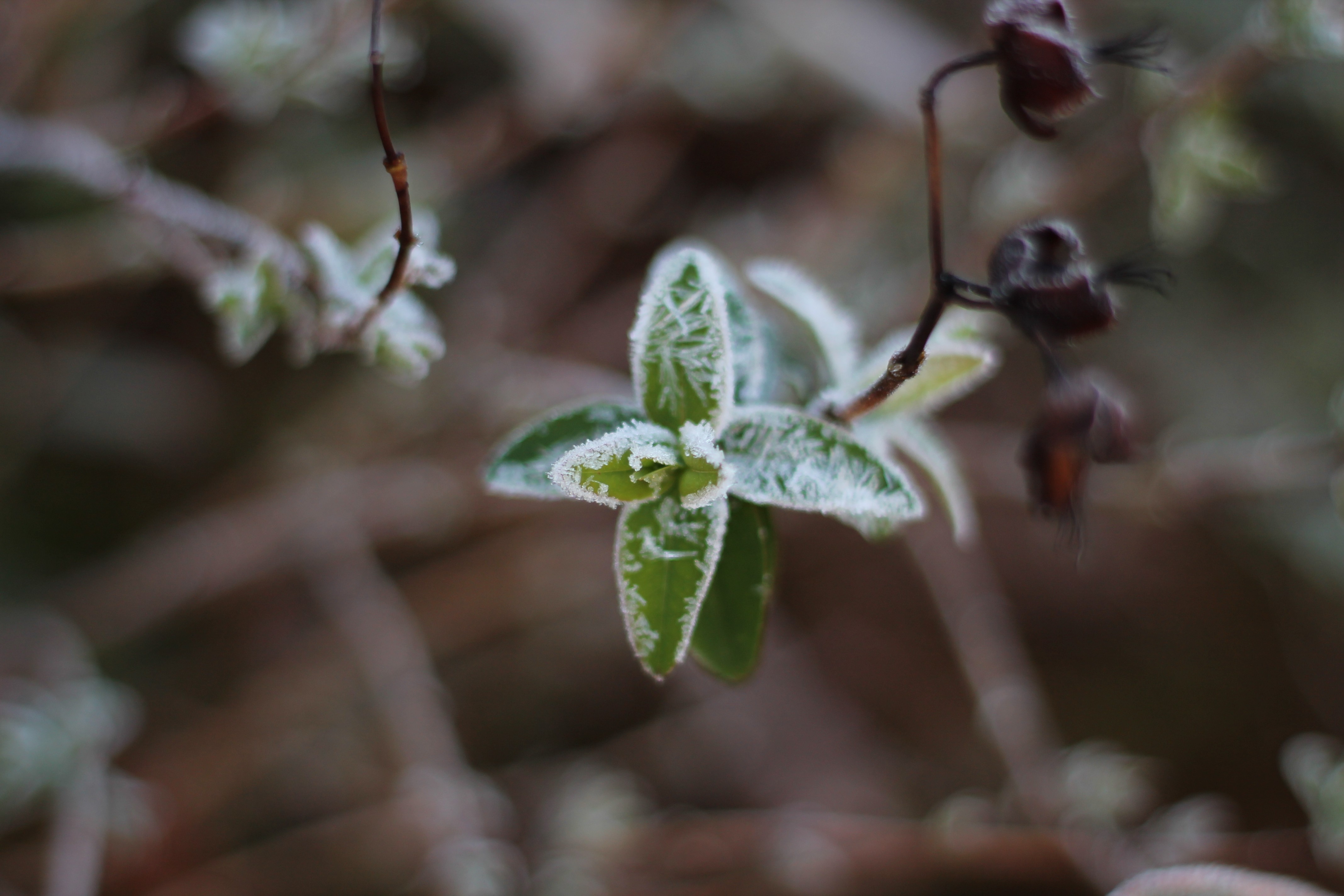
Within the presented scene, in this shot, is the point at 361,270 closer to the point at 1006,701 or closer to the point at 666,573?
the point at 666,573

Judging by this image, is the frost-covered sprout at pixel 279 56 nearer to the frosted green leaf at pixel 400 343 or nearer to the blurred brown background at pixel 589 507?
the blurred brown background at pixel 589 507

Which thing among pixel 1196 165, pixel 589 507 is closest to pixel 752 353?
pixel 1196 165

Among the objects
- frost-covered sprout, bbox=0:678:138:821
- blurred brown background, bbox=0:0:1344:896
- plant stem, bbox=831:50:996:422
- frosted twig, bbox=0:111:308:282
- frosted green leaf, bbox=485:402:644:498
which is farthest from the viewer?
blurred brown background, bbox=0:0:1344:896

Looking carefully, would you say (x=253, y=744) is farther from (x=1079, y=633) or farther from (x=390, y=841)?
(x=1079, y=633)

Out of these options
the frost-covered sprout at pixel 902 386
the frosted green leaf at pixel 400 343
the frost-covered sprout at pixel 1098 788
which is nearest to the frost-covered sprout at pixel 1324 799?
the frost-covered sprout at pixel 1098 788

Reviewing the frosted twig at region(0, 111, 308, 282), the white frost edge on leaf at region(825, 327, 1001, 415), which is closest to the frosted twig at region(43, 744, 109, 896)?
the frosted twig at region(0, 111, 308, 282)

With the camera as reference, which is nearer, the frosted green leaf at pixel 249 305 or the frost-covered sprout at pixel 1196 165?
the frosted green leaf at pixel 249 305

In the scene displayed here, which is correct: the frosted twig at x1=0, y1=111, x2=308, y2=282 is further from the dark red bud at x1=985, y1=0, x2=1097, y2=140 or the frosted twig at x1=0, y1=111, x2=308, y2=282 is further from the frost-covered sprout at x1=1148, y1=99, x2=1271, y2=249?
the frost-covered sprout at x1=1148, y1=99, x2=1271, y2=249
